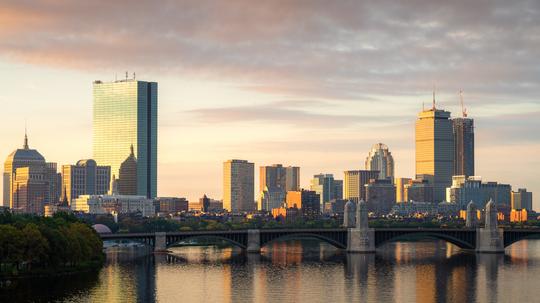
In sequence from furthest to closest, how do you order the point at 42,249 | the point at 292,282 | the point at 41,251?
the point at 292,282 < the point at 42,249 < the point at 41,251

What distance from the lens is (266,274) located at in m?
164

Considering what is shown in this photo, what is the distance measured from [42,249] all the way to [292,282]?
32898mm

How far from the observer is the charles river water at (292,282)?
131125 millimetres

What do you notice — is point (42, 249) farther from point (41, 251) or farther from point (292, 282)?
point (292, 282)

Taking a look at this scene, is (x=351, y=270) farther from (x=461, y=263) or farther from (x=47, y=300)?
(x=47, y=300)

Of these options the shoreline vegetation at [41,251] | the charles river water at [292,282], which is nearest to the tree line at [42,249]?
the shoreline vegetation at [41,251]

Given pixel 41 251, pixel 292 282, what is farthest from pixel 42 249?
pixel 292 282

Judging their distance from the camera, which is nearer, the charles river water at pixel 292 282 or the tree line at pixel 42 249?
the charles river water at pixel 292 282

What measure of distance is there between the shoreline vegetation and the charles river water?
3.15 metres

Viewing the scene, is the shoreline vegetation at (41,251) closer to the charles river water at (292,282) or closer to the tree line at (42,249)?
the tree line at (42,249)

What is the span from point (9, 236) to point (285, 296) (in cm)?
3538

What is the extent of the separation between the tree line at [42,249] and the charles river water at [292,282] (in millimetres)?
3608

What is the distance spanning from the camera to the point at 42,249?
5655 inches

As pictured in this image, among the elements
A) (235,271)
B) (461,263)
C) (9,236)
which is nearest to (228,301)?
(9,236)
